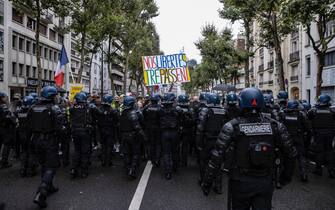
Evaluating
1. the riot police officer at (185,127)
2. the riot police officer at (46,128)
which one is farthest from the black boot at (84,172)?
the riot police officer at (185,127)

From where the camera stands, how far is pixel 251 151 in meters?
3.58

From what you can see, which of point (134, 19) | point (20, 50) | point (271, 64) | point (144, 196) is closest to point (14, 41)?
point (20, 50)

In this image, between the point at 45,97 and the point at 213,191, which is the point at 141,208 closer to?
the point at 213,191

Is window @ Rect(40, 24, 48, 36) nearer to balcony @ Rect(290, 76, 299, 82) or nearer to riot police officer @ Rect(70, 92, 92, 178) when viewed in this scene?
balcony @ Rect(290, 76, 299, 82)

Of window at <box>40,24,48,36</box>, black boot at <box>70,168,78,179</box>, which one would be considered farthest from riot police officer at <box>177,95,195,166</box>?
window at <box>40,24,48,36</box>

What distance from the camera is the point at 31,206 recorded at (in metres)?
5.75

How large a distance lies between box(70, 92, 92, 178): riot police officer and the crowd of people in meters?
0.02

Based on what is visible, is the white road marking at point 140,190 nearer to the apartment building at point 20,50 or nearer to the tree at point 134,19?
the apartment building at point 20,50

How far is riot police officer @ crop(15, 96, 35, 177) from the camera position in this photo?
8.05 m

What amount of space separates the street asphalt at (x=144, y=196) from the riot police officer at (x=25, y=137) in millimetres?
255

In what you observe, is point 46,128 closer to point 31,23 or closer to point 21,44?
point 21,44

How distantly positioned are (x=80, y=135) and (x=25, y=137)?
6.91 ft

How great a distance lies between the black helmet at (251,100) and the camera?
3.72 metres

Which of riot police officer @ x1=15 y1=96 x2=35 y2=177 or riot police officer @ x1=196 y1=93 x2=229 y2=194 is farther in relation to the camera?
riot police officer @ x1=15 y1=96 x2=35 y2=177
